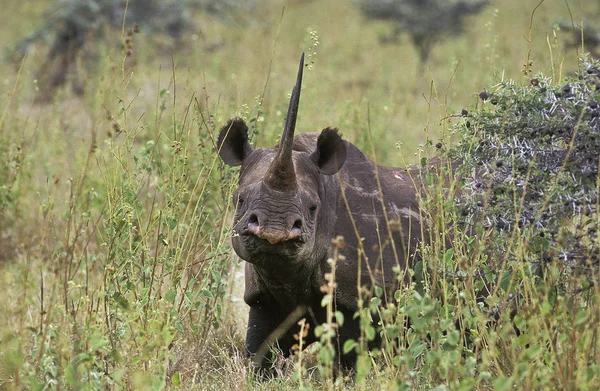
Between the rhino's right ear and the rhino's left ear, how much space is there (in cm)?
45

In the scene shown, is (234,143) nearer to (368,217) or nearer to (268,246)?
(368,217)

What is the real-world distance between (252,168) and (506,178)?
5.00 feet

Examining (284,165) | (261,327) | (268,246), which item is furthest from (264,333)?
Answer: (284,165)

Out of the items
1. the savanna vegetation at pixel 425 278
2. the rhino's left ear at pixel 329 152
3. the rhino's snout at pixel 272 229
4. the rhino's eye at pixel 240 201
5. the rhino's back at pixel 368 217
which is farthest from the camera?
the rhino's back at pixel 368 217

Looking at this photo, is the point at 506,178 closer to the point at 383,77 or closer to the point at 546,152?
the point at 546,152

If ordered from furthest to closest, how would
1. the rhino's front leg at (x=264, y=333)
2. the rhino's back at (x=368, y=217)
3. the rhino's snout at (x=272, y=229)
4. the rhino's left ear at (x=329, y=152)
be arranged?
the rhino's front leg at (x=264, y=333) < the rhino's back at (x=368, y=217) < the rhino's left ear at (x=329, y=152) < the rhino's snout at (x=272, y=229)

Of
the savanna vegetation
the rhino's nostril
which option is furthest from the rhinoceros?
the savanna vegetation

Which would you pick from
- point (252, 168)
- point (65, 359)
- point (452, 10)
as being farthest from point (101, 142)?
point (452, 10)

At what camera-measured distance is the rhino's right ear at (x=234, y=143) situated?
18.2 feet

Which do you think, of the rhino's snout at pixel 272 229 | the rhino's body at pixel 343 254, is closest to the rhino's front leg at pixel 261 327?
the rhino's body at pixel 343 254

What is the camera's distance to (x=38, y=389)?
389 centimetres

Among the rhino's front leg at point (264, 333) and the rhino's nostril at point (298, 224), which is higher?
the rhino's nostril at point (298, 224)

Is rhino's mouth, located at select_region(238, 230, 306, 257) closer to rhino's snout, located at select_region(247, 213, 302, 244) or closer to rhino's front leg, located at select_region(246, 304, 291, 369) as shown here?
rhino's snout, located at select_region(247, 213, 302, 244)

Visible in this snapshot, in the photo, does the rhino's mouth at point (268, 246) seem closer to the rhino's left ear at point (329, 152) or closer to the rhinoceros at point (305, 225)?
the rhinoceros at point (305, 225)
